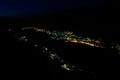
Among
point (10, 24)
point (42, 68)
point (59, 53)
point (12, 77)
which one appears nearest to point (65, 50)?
point (59, 53)

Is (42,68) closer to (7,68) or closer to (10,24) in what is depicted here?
(7,68)

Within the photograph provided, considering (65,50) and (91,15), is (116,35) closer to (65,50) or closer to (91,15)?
(65,50)

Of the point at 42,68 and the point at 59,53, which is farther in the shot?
the point at 59,53

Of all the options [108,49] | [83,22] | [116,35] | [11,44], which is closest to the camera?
[108,49]

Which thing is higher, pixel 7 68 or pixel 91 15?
pixel 91 15

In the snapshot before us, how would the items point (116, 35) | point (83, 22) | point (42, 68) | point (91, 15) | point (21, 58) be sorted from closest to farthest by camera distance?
point (42, 68)
point (21, 58)
point (116, 35)
point (83, 22)
point (91, 15)

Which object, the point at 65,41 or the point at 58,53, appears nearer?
the point at 58,53

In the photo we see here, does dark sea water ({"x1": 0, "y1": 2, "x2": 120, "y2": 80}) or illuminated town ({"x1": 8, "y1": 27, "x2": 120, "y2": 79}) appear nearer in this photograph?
dark sea water ({"x1": 0, "y1": 2, "x2": 120, "y2": 80})

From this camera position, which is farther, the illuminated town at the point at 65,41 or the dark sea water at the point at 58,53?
the illuminated town at the point at 65,41

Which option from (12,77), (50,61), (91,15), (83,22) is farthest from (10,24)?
(12,77)
